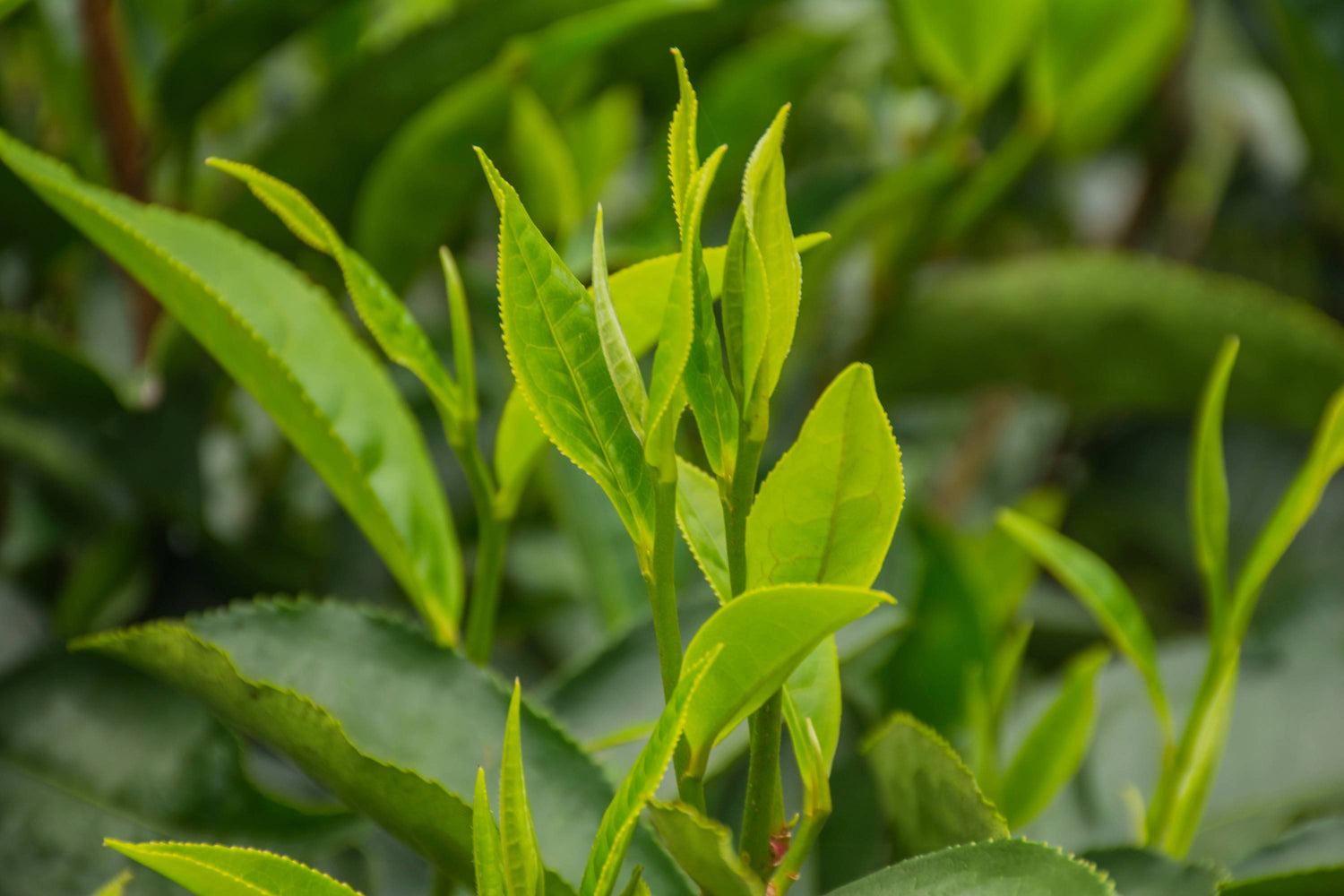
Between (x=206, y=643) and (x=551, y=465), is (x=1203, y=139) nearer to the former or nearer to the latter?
(x=551, y=465)

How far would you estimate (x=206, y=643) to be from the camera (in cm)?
26

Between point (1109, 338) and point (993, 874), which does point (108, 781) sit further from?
point (1109, 338)

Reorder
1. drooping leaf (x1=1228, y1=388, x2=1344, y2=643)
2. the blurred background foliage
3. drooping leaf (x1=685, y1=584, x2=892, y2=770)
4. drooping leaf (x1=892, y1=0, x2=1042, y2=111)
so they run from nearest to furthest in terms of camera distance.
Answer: drooping leaf (x1=685, y1=584, x2=892, y2=770), drooping leaf (x1=1228, y1=388, x2=1344, y2=643), the blurred background foliage, drooping leaf (x1=892, y1=0, x2=1042, y2=111)

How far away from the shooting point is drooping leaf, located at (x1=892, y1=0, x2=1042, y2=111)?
1.85ft

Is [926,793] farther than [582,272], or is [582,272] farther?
[582,272]

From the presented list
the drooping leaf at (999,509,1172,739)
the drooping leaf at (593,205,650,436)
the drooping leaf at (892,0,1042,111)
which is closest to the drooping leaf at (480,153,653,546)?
the drooping leaf at (593,205,650,436)

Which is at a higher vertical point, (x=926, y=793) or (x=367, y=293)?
(x=367, y=293)

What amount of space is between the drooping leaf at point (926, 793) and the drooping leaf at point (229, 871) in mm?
134

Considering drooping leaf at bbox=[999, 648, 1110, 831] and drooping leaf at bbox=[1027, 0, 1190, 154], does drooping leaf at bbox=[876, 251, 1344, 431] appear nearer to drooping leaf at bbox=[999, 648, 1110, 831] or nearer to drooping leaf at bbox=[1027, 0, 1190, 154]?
drooping leaf at bbox=[1027, 0, 1190, 154]

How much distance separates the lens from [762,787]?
23cm

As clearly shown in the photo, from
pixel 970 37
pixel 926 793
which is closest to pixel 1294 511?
pixel 926 793

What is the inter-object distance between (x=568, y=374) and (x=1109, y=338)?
46cm

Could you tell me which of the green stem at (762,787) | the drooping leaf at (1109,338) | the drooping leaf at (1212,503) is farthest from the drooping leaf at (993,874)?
the drooping leaf at (1109,338)

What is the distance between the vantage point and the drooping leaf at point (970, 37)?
564 mm
